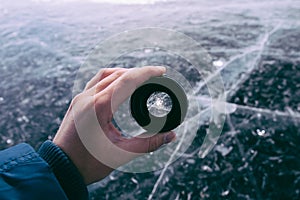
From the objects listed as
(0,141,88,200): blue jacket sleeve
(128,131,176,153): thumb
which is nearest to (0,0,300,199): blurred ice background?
(128,131,176,153): thumb

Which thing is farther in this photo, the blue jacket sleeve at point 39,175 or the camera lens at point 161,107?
the camera lens at point 161,107

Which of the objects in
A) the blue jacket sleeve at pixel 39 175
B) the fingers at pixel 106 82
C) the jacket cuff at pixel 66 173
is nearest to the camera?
the blue jacket sleeve at pixel 39 175

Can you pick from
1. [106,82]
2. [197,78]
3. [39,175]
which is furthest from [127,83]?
[197,78]

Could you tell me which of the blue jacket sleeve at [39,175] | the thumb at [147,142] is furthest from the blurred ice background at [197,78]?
the blue jacket sleeve at [39,175]

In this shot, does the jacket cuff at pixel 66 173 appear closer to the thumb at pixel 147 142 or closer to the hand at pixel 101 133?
the hand at pixel 101 133

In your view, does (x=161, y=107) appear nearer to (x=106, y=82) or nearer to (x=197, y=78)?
(x=106, y=82)

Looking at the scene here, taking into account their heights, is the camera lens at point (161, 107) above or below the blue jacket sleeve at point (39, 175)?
above
